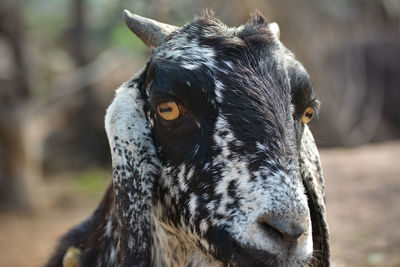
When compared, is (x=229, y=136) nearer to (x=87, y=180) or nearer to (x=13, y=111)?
(x=13, y=111)

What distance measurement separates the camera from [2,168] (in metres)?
10.8

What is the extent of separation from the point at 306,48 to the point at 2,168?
8.36m

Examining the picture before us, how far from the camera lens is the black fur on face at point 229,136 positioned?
2.71 m

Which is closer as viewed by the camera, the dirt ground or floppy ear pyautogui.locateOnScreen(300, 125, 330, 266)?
floppy ear pyautogui.locateOnScreen(300, 125, 330, 266)

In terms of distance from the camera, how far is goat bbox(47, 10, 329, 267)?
2.70 metres

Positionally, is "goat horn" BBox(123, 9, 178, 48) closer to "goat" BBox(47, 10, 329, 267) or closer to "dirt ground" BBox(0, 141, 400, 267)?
"goat" BBox(47, 10, 329, 267)

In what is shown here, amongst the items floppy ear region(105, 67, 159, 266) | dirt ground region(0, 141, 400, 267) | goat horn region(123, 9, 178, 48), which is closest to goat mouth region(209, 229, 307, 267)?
floppy ear region(105, 67, 159, 266)

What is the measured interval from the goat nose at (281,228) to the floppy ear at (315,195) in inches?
28.0

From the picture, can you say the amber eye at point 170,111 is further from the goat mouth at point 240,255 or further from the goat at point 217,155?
the goat mouth at point 240,255

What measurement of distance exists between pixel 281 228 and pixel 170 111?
A: 95 cm

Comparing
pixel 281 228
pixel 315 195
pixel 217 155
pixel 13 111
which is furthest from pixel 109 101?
pixel 281 228

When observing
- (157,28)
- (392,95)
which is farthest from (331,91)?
(157,28)

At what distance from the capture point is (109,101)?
13.4 metres

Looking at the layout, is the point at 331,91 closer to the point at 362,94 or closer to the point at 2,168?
the point at 362,94
